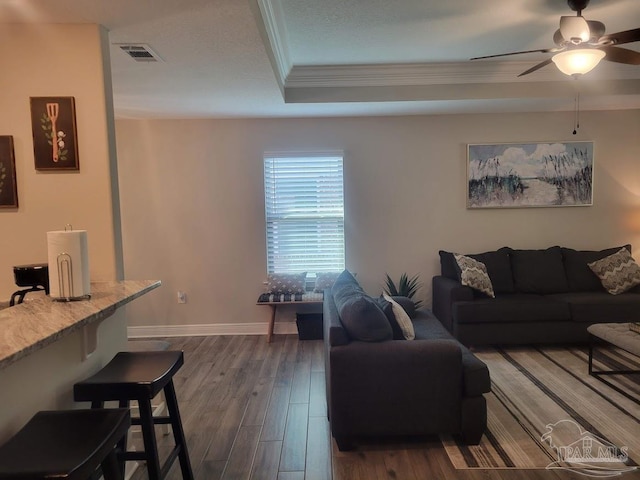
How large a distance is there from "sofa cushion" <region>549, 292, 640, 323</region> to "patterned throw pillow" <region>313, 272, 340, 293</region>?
2.27 meters

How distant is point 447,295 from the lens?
3932mm

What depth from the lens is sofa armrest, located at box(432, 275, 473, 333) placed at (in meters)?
3.81

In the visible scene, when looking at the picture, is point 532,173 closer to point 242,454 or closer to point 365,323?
Answer: point 365,323

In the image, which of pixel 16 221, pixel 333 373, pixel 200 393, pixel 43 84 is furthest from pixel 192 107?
pixel 333 373

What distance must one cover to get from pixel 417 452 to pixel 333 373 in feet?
2.17

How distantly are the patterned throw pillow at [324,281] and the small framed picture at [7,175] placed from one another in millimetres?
2838

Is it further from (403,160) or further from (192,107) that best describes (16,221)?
(403,160)

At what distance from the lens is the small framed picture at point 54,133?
76.9 inches

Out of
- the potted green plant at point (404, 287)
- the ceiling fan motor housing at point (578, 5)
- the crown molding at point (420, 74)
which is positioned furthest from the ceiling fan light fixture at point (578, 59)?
the potted green plant at point (404, 287)

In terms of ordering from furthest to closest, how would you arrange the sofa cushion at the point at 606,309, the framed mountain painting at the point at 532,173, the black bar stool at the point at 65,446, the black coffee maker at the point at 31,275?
the framed mountain painting at the point at 532,173 → the sofa cushion at the point at 606,309 → the black coffee maker at the point at 31,275 → the black bar stool at the point at 65,446

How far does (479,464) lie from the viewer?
7.07 feet

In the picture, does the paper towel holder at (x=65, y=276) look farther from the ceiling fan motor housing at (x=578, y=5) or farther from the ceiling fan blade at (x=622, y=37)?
the ceiling fan motor housing at (x=578, y=5)

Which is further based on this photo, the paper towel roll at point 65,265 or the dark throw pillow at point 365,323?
the dark throw pillow at point 365,323

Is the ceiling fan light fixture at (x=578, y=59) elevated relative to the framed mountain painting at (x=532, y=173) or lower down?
elevated
